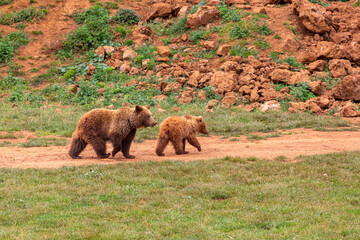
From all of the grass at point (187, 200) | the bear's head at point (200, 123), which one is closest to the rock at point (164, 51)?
the bear's head at point (200, 123)

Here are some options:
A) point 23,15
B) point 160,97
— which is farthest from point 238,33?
point 23,15

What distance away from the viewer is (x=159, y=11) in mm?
27062

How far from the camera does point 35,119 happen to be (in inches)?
648

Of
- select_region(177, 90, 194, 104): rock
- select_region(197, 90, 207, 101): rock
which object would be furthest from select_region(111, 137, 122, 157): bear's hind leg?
select_region(197, 90, 207, 101): rock

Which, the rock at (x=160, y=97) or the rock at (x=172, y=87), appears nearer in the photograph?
the rock at (x=160, y=97)

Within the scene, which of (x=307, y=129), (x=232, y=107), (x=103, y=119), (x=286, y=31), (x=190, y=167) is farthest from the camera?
(x=286, y=31)

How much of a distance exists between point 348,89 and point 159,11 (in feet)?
41.7

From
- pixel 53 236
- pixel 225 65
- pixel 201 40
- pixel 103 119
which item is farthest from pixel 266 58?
pixel 53 236

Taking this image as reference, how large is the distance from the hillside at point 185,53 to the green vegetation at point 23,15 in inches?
A: 2.4

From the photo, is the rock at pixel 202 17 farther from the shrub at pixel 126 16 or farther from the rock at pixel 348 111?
the rock at pixel 348 111

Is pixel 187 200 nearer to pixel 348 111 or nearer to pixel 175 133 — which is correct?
pixel 175 133

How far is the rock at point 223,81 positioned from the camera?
784 inches

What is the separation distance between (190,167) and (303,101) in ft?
35.2

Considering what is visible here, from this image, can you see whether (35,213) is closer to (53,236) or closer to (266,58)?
(53,236)
